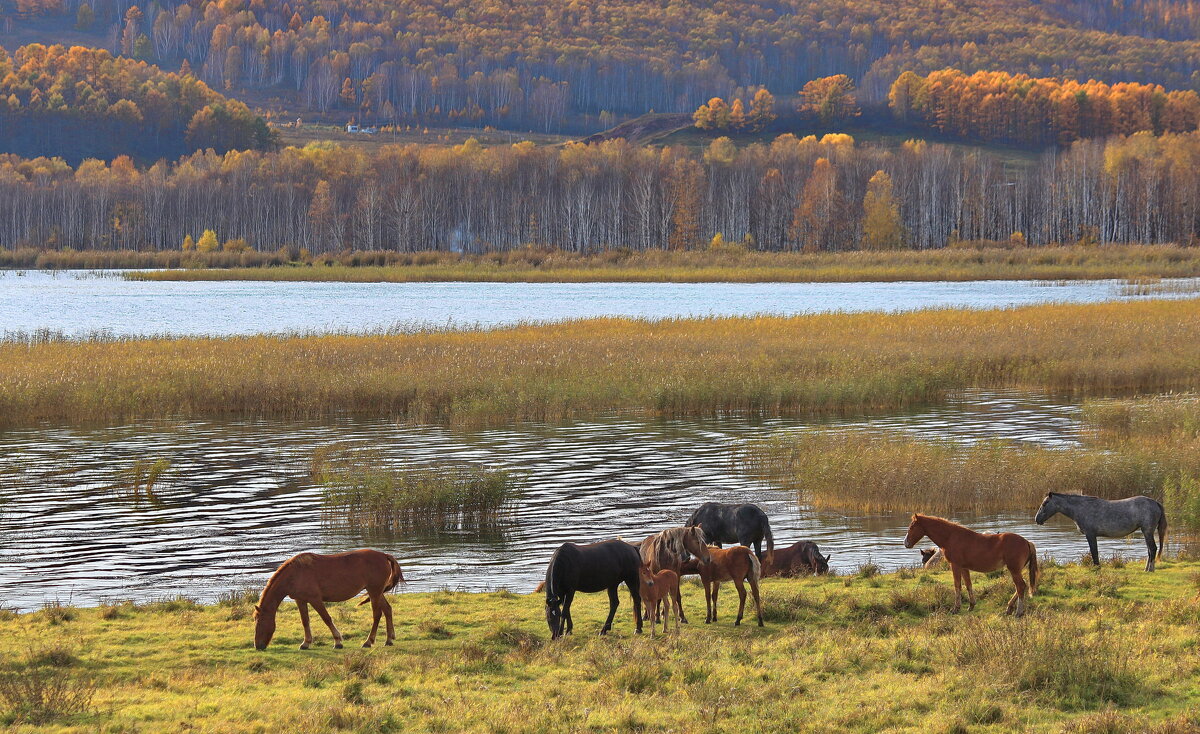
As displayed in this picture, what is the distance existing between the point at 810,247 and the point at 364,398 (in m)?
107

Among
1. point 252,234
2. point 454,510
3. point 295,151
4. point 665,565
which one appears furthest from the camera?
point 295,151

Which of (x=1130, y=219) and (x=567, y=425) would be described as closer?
(x=567, y=425)

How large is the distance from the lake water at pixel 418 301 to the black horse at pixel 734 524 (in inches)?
1445

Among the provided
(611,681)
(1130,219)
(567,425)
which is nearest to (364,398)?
(567,425)

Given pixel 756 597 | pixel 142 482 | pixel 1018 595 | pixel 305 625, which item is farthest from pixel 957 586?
pixel 142 482

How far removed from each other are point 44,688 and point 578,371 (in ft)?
88.0

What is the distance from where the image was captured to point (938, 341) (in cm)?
4188

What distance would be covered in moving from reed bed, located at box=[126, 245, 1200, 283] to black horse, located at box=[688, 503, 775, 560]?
78.5m

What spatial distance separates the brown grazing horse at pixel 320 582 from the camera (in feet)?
36.9

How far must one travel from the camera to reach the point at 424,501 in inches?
788

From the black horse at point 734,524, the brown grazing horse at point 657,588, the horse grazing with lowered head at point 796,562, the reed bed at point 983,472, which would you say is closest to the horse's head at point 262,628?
the brown grazing horse at point 657,588

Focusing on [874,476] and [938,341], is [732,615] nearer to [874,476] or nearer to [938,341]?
[874,476]

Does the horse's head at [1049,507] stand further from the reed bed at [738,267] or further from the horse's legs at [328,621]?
the reed bed at [738,267]

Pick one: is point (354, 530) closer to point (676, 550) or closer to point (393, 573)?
point (393, 573)
